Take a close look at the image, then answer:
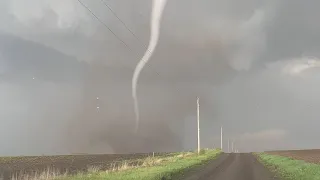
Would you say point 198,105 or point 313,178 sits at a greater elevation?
point 198,105

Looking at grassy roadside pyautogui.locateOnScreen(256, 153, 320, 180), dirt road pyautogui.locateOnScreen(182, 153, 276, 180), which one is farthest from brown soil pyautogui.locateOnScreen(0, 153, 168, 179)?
grassy roadside pyautogui.locateOnScreen(256, 153, 320, 180)

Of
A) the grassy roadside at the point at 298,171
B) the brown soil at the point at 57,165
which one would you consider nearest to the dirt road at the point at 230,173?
the grassy roadside at the point at 298,171

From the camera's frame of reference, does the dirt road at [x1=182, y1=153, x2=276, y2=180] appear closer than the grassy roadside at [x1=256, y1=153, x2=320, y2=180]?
No

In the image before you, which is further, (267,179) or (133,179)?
(267,179)

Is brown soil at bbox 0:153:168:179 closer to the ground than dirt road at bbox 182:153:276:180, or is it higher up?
closer to the ground

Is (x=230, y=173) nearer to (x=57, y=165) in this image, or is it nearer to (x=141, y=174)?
(x=141, y=174)

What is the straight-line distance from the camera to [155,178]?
2839 centimetres

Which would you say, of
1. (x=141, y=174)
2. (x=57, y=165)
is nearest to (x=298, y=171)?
(x=141, y=174)

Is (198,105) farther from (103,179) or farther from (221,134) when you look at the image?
(221,134)

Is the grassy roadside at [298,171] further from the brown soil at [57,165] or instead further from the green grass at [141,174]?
the brown soil at [57,165]

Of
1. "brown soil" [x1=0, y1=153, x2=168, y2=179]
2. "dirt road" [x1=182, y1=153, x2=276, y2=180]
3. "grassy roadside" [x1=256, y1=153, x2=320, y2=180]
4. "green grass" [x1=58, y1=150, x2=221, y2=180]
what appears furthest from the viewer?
"brown soil" [x1=0, y1=153, x2=168, y2=179]

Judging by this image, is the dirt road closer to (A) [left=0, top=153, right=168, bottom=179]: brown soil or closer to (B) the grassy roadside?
(B) the grassy roadside

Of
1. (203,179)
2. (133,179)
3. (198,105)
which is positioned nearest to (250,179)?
(203,179)

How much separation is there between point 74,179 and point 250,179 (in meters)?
13.0
